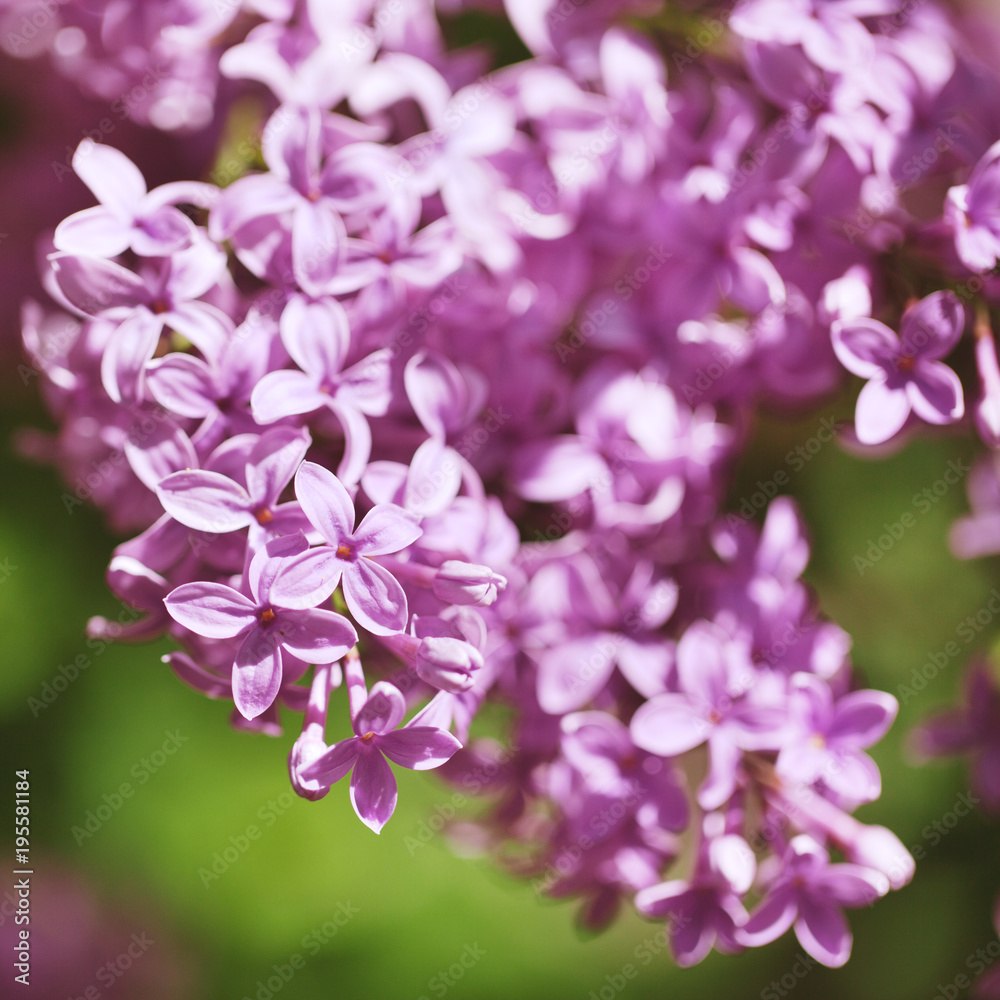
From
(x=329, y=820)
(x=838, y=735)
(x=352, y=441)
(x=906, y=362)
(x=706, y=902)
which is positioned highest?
(x=906, y=362)

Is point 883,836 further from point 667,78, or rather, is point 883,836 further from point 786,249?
point 667,78

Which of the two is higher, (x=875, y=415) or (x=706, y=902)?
(x=875, y=415)

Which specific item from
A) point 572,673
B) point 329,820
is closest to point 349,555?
point 572,673

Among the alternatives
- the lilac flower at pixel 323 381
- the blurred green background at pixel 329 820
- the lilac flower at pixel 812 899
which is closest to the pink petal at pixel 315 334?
the lilac flower at pixel 323 381

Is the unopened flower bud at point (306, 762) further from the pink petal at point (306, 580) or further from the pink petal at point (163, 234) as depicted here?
the pink petal at point (163, 234)

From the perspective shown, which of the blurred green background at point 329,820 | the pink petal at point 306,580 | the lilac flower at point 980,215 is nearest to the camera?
the pink petal at point 306,580

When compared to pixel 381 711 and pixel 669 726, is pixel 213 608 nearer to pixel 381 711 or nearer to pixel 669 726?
pixel 381 711
